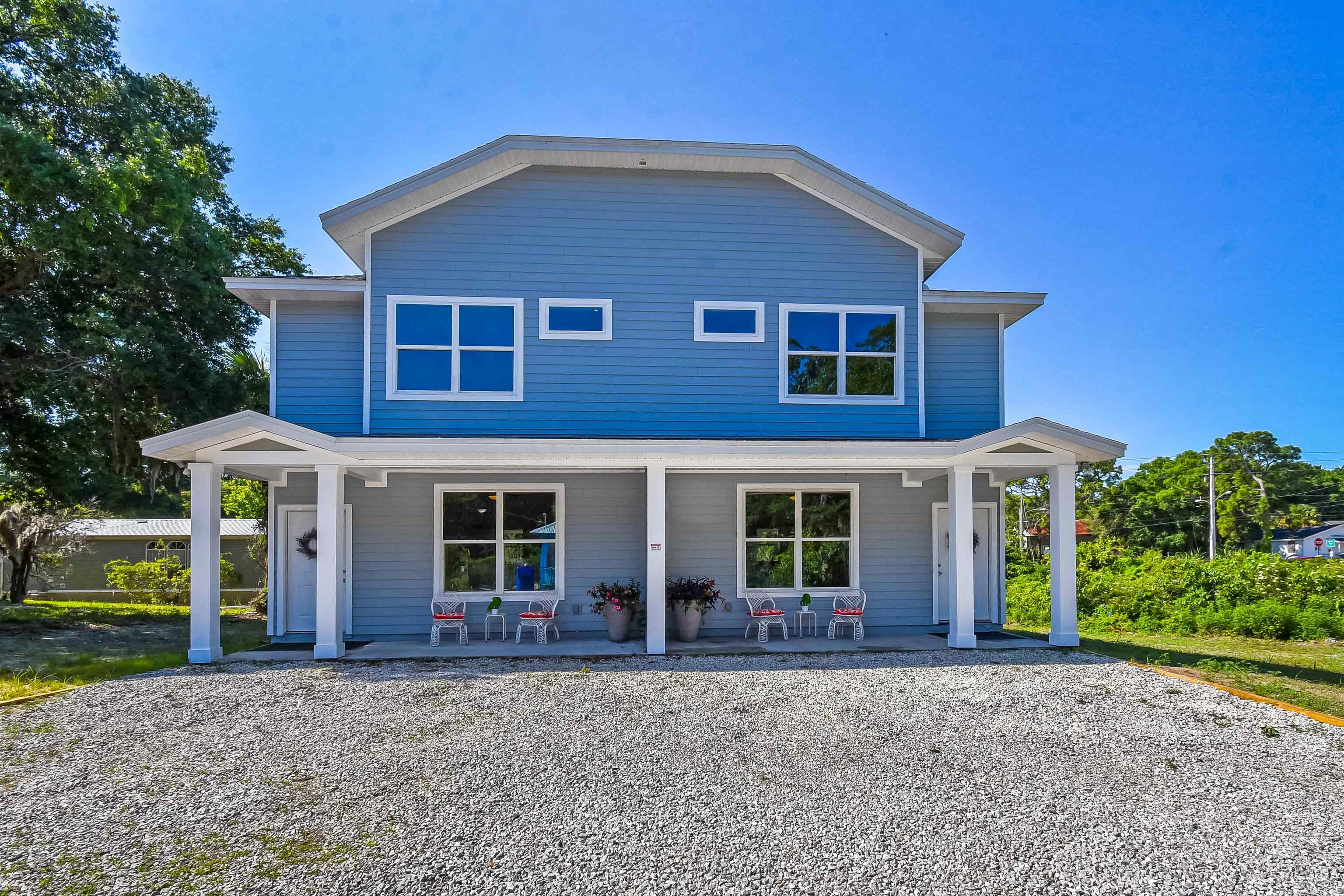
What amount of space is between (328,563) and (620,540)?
13.3ft

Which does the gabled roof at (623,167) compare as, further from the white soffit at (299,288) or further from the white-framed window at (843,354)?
the white-framed window at (843,354)

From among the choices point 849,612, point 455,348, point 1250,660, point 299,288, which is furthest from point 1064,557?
point 299,288

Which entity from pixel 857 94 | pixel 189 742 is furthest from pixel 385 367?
pixel 857 94

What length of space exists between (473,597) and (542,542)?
129 cm

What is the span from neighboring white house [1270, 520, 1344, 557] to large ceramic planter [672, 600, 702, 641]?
5018 cm

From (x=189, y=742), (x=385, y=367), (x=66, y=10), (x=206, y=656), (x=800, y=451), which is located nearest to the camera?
(x=189, y=742)

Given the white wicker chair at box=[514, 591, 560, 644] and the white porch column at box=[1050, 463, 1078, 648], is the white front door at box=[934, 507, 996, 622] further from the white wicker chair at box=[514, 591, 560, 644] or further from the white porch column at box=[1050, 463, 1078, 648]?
the white wicker chair at box=[514, 591, 560, 644]

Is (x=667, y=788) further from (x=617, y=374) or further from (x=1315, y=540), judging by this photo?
(x=1315, y=540)

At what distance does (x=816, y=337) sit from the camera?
37.4 ft

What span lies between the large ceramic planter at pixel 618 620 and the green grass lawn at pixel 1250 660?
634cm

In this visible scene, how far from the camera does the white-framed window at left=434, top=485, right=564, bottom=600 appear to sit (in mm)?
11180

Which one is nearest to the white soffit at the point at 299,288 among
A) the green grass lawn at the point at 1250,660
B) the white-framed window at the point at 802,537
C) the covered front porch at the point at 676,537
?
the covered front porch at the point at 676,537

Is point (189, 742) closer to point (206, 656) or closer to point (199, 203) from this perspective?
point (206, 656)

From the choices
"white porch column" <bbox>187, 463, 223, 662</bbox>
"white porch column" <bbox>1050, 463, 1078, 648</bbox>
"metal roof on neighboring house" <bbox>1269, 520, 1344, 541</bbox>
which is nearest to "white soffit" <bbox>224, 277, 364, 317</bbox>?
"white porch column" <bbox>187, 463, 223, 662</bbox>
